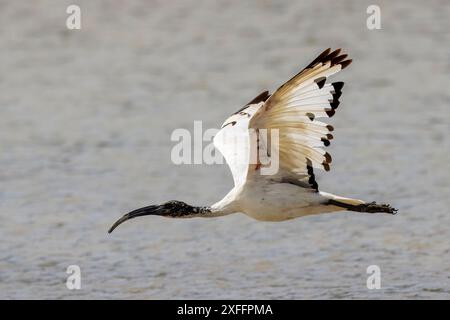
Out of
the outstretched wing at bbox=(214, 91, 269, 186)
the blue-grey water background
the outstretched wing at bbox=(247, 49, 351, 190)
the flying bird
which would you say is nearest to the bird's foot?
the flying bird

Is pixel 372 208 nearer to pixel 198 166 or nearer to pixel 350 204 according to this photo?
pixel 350 204

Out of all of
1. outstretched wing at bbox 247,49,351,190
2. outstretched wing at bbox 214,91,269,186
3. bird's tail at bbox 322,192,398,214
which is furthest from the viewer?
outstretched wing at bbox 214,91,269,186

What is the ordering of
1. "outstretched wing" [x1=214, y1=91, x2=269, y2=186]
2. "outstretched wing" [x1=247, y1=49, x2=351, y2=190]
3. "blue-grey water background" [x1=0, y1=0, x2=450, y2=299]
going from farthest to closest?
1. "blue-grey water background" [x1=0, y1=0, x2=450, y2=299]
2. "outstretched wing" [x1=214, y1=91, x2=269, y2=186]
3. "outstretched wing" [x1=247, y1=49, x2=351, y2=190]

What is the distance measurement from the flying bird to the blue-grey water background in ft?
3.94

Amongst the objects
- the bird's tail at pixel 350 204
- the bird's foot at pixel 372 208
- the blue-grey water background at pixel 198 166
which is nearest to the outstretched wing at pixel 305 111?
the bird's tail at pixel 350 204

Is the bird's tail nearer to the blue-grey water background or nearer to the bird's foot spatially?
the bird's foot

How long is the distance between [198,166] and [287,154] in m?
4.24

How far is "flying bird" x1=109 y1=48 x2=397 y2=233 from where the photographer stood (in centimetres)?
724

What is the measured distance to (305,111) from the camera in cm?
736

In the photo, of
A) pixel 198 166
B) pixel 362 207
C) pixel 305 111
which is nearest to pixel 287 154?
pixel 305 111

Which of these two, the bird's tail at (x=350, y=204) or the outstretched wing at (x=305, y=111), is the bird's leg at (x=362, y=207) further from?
the outstretched wing at (x=305, y=111)

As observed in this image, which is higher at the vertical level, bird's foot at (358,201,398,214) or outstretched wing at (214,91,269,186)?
outstretched wing at (214,91,269,186)

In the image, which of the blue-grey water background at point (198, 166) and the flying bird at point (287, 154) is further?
the blue-grey water background at point (198, 166)

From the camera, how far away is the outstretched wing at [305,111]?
7.18 m
